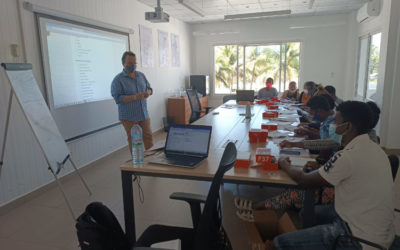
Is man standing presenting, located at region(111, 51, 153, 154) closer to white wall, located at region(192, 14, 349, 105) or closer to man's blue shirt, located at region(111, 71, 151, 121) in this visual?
man's blue shirt, located at region(111, 71, 151, 121)

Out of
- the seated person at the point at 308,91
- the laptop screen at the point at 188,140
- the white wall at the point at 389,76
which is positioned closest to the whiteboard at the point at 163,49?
the seated person at the point at 308,91

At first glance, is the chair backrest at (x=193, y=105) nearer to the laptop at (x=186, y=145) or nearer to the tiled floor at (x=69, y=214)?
the tiled floor at (x=69, y=214)

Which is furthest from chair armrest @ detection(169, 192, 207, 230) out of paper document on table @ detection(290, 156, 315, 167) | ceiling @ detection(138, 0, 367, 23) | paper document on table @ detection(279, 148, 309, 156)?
ceiling @ detection(138, 0, 367, 23)

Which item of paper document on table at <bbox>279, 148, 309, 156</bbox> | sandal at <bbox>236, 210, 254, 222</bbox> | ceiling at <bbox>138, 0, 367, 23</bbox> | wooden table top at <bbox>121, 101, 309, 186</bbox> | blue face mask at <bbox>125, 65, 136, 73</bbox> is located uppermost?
ceiling at <bbox>138, 0, 367, 23</bbox>

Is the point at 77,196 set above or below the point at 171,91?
below

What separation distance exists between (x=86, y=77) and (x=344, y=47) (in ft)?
20.8

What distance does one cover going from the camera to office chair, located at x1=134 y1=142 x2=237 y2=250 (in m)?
1.14

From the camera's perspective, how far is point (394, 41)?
433 centimetres

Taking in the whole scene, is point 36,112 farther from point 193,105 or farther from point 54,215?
point 193,105

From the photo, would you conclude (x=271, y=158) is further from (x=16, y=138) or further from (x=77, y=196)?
(x=16, y=138)

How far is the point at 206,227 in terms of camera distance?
120 cm

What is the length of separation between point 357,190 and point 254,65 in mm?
7029

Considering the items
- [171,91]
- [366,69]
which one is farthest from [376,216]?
[171,91]

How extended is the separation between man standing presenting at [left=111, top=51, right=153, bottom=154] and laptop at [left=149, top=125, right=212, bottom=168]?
1551 mm
